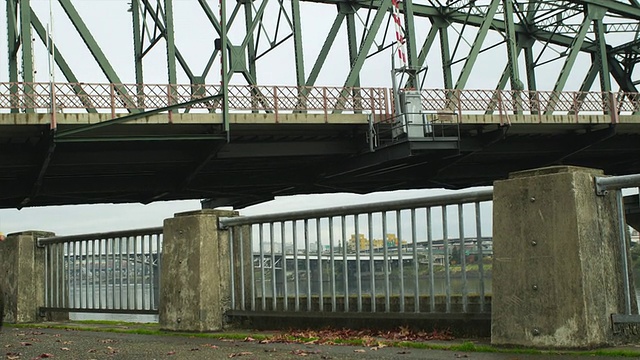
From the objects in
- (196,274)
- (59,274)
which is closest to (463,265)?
(196,274)

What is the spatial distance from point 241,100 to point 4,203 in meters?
13.2

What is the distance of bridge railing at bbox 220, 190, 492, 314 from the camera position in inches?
281

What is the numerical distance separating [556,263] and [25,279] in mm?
9330

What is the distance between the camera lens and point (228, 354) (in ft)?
23.3

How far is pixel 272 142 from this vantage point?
34.2 metres

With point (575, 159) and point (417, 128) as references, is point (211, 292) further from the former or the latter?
point (575, 159)

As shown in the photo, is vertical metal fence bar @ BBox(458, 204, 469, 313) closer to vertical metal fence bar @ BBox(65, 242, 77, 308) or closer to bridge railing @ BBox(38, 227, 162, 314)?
bridge railing @ BBox(38, 227, 162, 314)

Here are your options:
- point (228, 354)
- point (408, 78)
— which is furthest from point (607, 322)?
point (408, 78)

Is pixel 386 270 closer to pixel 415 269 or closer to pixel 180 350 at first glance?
pixel 415 269

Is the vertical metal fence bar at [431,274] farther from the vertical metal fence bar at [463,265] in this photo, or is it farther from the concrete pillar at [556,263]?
the concrete pillar at [556,263]

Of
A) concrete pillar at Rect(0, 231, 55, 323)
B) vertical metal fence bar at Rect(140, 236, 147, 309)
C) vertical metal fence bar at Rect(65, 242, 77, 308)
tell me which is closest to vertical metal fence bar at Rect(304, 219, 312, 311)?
vertical metal fence bar at Rect(140, 236, 147, 309)

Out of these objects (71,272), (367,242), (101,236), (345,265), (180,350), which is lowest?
(180,350)

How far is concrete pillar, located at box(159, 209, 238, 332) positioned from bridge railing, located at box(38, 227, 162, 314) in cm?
69

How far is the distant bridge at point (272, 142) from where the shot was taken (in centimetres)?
3034
